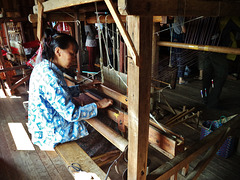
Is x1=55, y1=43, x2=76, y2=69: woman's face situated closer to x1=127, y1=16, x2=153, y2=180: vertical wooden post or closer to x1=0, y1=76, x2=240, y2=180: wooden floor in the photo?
x1=127, y1=16, x2=153, y2=180: vertical wooden post

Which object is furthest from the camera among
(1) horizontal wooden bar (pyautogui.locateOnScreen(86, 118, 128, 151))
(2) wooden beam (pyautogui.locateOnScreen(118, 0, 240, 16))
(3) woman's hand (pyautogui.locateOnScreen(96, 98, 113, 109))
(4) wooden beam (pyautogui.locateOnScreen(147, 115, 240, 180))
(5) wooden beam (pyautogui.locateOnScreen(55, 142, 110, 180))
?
(3) woman's hand (pyautogui.locateOnScreen(96, 98, 113, 109))

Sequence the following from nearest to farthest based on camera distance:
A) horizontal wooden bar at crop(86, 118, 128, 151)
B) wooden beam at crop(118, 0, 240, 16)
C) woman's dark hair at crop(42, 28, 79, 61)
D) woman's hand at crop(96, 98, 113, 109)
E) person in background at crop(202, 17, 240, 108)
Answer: wooden beam at crop(118, 0, 240, 16), horizontal wooden bar at crop(86, 118, 128, 151), woman's dark hair at crop(42, 28, 79, 61), woman's hand at crop(96, 98, 113, 109), person in background at crop(202, 17, 240, 108)

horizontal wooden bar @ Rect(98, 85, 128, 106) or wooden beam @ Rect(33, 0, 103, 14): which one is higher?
wooden beam @ Rect(33, 0, 103, 14)

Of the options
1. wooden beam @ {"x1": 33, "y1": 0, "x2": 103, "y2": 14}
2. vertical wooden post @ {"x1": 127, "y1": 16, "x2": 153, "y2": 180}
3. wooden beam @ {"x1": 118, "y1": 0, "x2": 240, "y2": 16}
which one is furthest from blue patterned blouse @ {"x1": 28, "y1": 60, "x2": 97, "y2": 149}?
→ wooden beam @ {"x1": 118, "y1": 0, "x2": 240, "y2": 16}

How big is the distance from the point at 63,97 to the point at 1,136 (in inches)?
90.6

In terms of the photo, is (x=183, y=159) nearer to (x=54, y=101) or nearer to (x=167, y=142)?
(x=167, y=142)

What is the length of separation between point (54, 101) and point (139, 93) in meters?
1.06

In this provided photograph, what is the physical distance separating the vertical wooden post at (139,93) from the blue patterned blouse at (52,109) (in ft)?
2.81

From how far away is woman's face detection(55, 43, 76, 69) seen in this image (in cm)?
A: 184

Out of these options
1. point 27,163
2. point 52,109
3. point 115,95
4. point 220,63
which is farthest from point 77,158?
point 220,63

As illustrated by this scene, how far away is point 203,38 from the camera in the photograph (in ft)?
10.2

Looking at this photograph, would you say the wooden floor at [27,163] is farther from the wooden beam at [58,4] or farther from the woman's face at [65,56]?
the wooden beam at [58,4]

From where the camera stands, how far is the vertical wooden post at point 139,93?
2.73ft

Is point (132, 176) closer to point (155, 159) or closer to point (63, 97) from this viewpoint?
point (63, 97)
